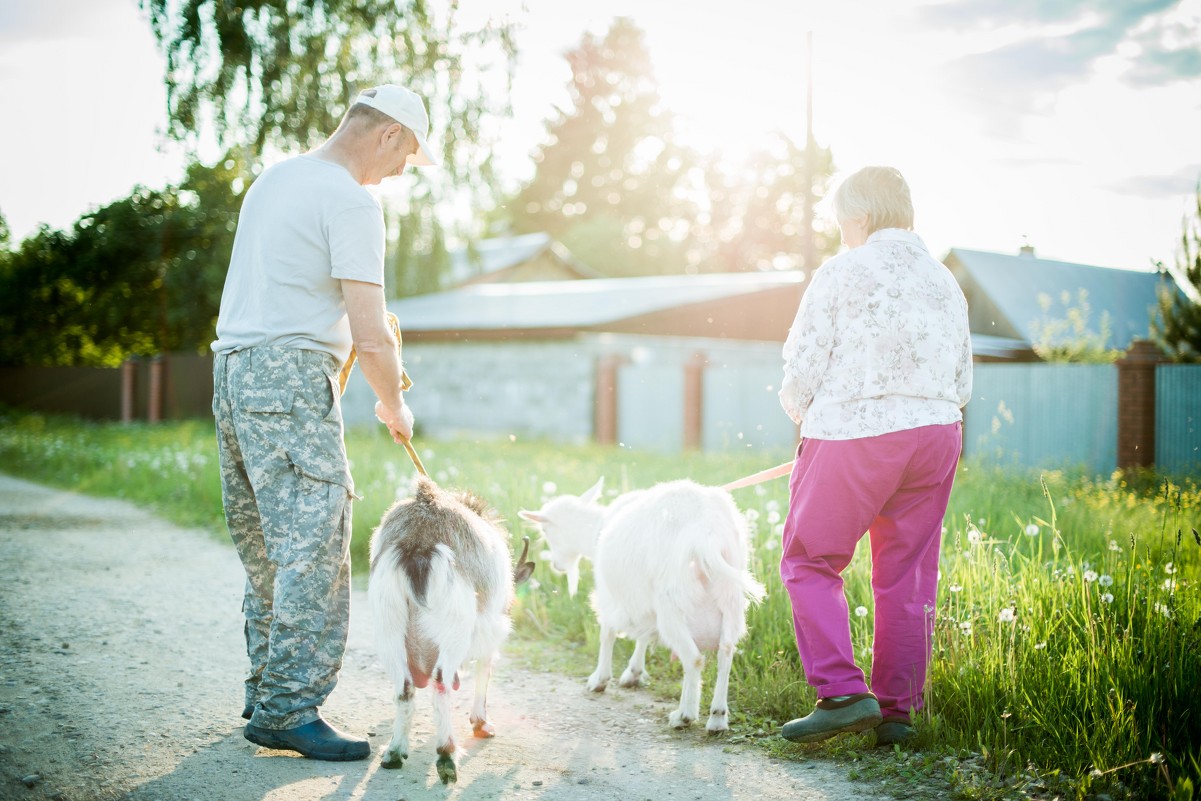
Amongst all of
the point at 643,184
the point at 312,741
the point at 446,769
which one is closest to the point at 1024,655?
the point at 446,769

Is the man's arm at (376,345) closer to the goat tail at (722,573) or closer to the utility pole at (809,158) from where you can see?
the goat tail at (722,573)

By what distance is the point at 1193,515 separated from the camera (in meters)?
6.63

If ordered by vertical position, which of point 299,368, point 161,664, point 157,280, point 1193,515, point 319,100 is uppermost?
point 319,100

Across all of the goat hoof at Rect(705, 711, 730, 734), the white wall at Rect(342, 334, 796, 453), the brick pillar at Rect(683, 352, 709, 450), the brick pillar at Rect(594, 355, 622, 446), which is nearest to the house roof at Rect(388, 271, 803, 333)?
the white wall at Rect(342, 334, 796, 453)

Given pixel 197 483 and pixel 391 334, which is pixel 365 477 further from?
pixel 391 334

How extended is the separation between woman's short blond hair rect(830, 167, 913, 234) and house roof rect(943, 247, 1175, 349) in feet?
67.6

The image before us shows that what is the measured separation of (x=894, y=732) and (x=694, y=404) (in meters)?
14.5

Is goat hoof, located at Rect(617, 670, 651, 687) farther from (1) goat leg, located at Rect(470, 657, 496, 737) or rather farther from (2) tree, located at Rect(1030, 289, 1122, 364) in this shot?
(2) tree, located at Rect(1030, 289, 1122, 364)

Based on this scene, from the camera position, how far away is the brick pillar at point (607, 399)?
19750 mm

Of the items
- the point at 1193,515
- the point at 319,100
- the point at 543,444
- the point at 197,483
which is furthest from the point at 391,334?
the point at 319,100

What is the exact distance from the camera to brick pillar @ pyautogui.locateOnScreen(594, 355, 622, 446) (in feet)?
64.8

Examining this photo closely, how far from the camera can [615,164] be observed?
55875 mm

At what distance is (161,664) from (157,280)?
27.2 meters

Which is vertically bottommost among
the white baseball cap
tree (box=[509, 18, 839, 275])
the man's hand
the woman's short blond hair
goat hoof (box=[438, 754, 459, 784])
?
goat hoof (box=[438, 754, 459, 784])
